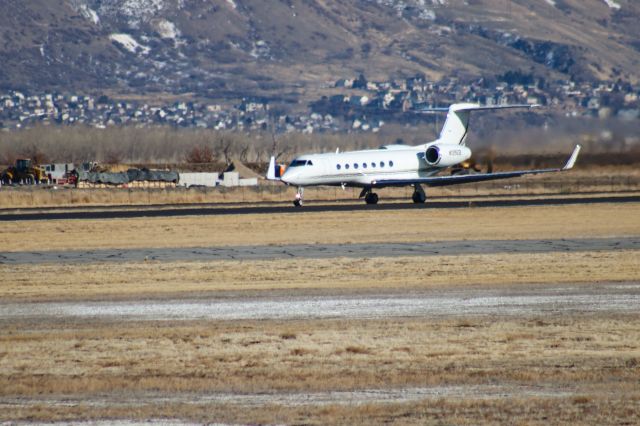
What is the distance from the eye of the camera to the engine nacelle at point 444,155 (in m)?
60.5

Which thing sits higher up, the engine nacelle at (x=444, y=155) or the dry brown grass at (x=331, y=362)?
the engine nacelle at (x=444, y=155)

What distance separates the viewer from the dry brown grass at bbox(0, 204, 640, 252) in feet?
133

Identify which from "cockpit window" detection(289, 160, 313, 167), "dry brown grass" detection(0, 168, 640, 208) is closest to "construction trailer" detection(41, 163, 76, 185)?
"dry brown grass" detection(0, 168, 640, 208)

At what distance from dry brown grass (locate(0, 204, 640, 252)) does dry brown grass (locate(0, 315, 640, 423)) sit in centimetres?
1787

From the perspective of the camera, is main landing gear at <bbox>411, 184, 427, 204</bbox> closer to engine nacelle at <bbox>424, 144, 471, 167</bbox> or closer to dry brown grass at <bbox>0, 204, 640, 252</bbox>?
engine nacelle at <bbox>424, 144, 471, 167</bbox>

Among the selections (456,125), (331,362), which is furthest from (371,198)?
(331,362)

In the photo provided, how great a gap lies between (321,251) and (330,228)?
8.59m

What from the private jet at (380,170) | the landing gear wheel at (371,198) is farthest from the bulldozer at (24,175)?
the landing gear wheel at (371,198)

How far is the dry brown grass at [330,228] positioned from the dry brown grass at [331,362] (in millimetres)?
17869

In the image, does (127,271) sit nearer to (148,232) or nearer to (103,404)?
(148,232)

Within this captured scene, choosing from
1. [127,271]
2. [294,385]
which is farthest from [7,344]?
[127,271]

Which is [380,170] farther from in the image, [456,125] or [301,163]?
[456,125]

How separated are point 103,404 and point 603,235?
1083 inches

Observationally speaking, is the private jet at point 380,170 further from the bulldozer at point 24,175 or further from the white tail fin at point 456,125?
the bulldozer at point 24,175
